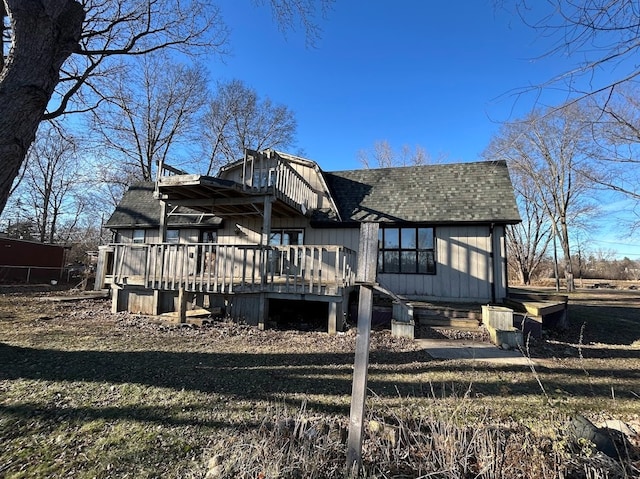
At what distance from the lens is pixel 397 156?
33031 millimetres

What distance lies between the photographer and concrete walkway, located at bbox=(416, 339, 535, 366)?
594cm

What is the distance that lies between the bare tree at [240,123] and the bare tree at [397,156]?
31.0 feet

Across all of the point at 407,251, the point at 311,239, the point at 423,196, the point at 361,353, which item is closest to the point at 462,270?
the point at 407,251

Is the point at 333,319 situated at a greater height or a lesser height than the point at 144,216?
lesser

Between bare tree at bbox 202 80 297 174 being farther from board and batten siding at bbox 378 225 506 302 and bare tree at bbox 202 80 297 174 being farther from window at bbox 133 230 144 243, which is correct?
board and batten siding at bbox 378 225 506 302

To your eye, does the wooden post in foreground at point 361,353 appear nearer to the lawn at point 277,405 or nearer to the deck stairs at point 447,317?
the lawn at point 277,405

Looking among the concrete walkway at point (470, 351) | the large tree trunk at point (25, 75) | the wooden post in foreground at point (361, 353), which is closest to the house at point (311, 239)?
the concrete walkway at point (470, 351)

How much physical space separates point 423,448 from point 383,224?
366 inches

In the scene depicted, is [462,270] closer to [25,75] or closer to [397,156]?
[25,75]

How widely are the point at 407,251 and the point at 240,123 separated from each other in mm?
23229

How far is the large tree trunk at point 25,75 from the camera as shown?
3.41m

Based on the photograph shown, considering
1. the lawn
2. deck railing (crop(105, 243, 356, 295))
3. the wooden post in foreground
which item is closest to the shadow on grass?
the lawn

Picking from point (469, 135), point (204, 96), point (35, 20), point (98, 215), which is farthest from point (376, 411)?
point (98, 215)

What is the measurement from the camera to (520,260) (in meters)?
33.9
